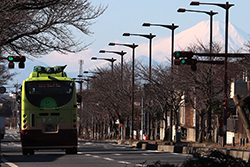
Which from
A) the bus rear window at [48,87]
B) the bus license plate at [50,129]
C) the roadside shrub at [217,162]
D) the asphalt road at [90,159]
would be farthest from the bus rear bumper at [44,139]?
the roadside shrub at [217,162]

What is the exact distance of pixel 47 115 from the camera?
22969 millimetres

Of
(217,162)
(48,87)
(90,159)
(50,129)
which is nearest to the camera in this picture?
(217,162)

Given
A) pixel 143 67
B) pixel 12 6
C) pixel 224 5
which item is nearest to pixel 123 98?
pixel 143 67

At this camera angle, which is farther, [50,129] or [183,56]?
[183,56]

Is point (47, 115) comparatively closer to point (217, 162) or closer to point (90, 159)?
point (90, 159)

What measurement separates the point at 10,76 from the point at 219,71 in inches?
1335

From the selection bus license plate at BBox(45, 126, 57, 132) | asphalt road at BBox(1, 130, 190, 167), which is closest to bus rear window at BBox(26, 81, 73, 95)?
bus license plate at BBox(45, 126, 57, 132)

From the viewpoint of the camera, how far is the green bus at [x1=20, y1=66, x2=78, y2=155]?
75.1 ft

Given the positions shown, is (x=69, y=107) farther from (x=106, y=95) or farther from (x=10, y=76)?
(x=10, y=76)

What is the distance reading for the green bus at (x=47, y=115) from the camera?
2289 cm

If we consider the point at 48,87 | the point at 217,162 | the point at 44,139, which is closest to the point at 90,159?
the point at 44,139

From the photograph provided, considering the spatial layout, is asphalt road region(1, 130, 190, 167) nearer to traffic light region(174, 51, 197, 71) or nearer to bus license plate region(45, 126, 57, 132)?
bus license plate region(45, 126, 57, 132)

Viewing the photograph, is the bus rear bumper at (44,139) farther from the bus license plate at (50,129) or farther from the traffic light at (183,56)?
the traffic light at (183,56)

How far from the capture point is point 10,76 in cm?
7138
